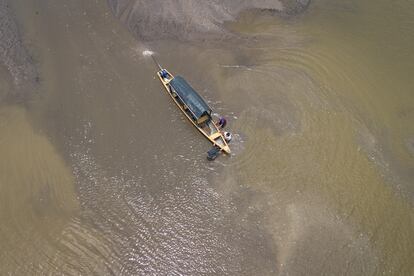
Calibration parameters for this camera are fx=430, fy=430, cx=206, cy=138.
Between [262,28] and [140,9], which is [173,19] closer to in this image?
[140,9]

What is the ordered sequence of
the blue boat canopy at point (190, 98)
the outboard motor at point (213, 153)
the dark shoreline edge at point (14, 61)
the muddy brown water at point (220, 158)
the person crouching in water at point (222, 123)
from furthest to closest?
the dark shoreline edge at point (14, 61)
the person crouching in water at point (222, 123)
the blue boat canopy at point (190, 98)
the outboard motor at point (213, 153)
the muddy brown water at point (220, 158)

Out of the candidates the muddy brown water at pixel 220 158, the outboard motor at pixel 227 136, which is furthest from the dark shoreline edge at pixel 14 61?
the outboard motor at pixel 227 136

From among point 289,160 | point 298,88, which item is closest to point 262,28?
point 298,88

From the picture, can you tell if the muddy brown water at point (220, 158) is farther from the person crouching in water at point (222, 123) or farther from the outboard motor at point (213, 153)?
the person crouching in water at point (222, 123)

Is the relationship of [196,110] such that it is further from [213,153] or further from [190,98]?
[213,153]

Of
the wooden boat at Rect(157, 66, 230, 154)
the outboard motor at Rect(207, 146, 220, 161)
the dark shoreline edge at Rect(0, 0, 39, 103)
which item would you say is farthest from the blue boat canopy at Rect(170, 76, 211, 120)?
the dark shoreline edge at Rect(0, 0, 39, 103)

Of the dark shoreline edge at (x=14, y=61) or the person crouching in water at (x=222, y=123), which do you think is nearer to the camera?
the person crouching in water at (x=222, y=123)
